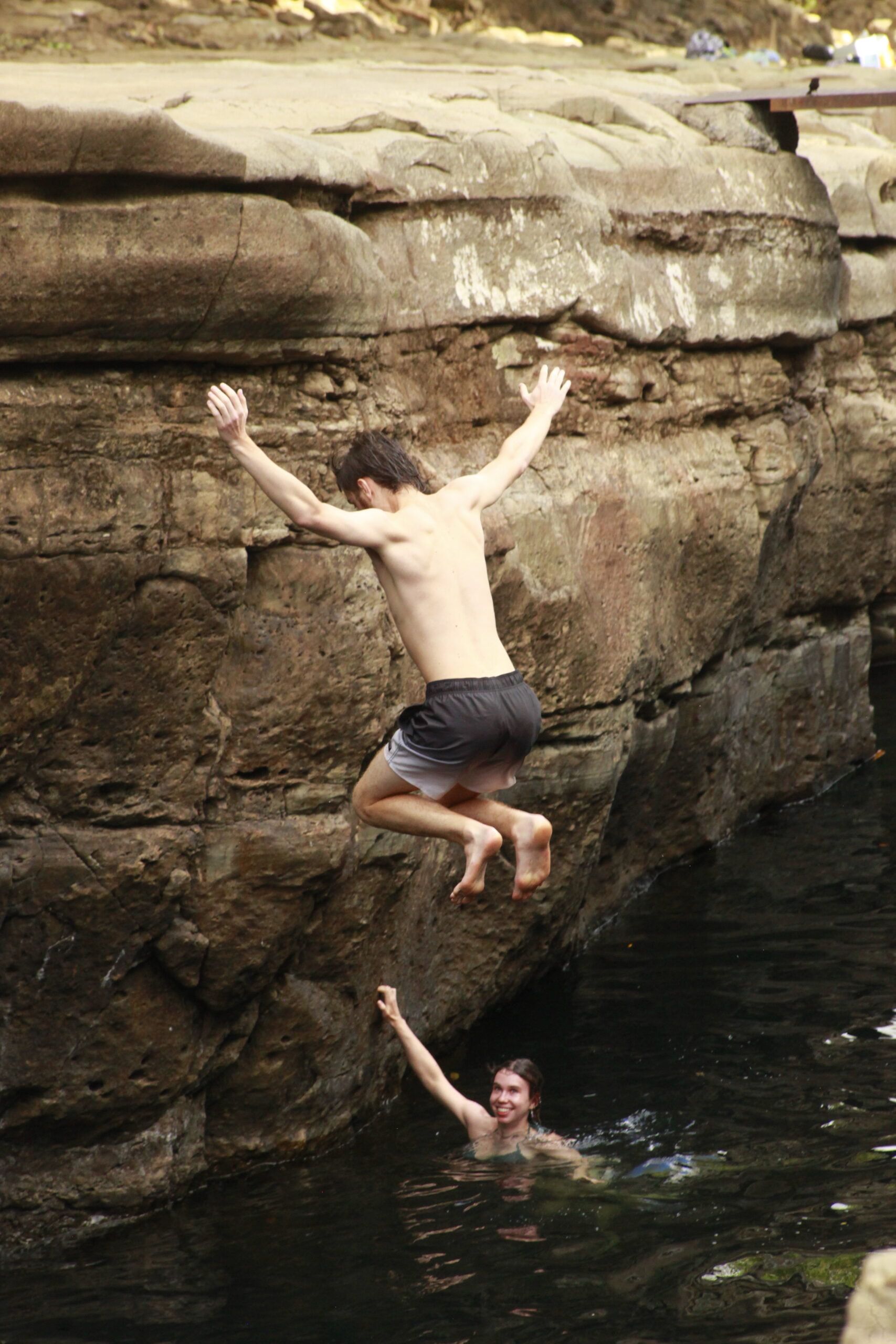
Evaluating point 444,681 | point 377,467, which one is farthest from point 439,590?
point 377,467

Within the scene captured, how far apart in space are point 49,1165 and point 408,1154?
71.4 inches

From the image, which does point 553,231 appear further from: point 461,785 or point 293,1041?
point 293,1041

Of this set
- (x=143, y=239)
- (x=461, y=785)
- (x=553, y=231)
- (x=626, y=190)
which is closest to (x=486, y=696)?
(x=461, y=785)

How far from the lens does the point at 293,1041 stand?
7.74 m

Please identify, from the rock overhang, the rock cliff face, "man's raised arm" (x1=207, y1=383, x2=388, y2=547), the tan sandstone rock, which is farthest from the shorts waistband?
the tan sandstone rock

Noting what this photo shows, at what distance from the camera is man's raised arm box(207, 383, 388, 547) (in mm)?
5082

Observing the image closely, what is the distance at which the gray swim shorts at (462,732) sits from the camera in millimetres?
5602

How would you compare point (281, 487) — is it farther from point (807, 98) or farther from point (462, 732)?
point (807, 98)

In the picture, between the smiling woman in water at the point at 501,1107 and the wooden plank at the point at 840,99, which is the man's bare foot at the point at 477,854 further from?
the wooden plank at the point at 840,99

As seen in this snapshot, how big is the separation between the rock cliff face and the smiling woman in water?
323 millimetres

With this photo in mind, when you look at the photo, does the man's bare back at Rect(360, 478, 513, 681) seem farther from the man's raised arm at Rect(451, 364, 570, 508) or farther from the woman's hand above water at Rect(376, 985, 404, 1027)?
the woman's hand above water at Rect(376, 985, 404, 1027)

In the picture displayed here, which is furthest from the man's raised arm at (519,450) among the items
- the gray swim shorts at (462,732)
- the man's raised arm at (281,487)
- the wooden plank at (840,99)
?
the wooden plank at (840,99)

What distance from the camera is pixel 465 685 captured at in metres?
5.65

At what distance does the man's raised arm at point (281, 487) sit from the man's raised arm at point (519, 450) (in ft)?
1.99
